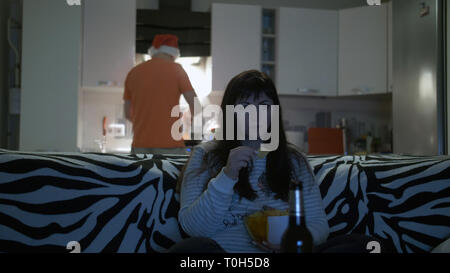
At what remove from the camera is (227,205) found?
→ 1.17 meters

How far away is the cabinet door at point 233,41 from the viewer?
3.87 metres

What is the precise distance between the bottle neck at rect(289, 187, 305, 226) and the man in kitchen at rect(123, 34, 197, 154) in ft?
6.85

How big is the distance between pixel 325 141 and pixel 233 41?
128 centimetres

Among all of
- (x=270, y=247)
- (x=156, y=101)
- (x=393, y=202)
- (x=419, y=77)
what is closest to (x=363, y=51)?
(x=419, y=77)

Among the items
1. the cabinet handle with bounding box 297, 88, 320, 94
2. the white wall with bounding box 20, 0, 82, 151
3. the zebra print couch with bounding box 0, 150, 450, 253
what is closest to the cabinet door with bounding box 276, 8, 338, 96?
the cabinet handle with bounding box 297, 88, 320, 94

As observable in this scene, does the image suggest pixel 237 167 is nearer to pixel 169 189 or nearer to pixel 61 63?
pixel 169 189

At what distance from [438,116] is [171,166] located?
2322 mm

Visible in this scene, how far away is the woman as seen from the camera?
3.80ft

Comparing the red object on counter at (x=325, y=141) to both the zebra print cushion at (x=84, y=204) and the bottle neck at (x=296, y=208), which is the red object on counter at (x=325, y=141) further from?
the bottle neck at (x=296, y=208)

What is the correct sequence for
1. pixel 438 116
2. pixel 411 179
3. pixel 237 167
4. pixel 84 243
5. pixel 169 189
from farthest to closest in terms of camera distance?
pixel 438 116 → pixel 411 179 → pixel 169 189 → pixel 84 243 → pixel 237 167

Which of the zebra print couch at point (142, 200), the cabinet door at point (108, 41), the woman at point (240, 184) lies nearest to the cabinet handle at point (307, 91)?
the cabinet door at point (108, 41)

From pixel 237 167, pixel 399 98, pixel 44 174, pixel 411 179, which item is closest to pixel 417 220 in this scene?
pixel 411 179

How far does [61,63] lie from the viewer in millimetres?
3398

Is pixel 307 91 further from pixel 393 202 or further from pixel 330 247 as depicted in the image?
pixel 330 247
